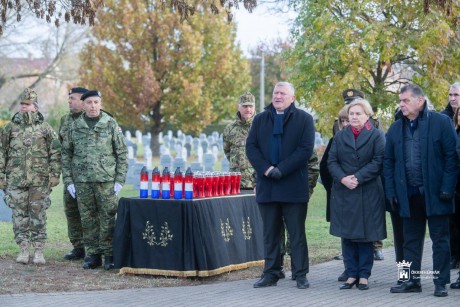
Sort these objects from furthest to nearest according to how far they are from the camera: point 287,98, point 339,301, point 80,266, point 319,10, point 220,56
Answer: point 220,56 < point 319,10 < point 80,266 < point 287,98 < point 339,301

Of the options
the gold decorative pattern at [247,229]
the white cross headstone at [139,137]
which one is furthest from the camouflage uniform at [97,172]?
the white cross headstone at [139,137]

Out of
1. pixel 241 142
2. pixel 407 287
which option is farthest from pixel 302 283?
pixel 241 142

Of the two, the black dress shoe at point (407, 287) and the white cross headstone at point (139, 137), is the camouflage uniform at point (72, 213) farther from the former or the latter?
the white cross headstone at point (139, 137)

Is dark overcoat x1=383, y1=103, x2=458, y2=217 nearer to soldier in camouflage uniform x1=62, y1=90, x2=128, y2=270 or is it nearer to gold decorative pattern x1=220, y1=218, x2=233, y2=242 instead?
gold decorative pattern x1=220, y1=218, x2=233, y2=242

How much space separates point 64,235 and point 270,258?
20.4 ft

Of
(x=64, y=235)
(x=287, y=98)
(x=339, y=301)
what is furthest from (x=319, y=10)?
(x=339, y=301)

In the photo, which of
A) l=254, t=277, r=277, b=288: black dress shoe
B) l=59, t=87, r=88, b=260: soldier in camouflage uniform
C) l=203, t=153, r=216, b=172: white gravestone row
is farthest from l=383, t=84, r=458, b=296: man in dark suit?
l=203, t=153, r=216, b=172: white gravestone row

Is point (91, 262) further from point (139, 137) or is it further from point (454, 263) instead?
point (139, 137)

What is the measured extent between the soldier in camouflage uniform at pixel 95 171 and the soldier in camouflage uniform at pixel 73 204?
0.49 metres

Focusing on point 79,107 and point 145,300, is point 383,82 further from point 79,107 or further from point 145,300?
point 145,300

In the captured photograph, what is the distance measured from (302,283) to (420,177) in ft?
5.56

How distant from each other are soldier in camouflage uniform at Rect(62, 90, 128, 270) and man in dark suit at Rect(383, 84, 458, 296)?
3.57 m

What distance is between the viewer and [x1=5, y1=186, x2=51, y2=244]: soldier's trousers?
1126cm

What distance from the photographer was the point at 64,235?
1481 cm
